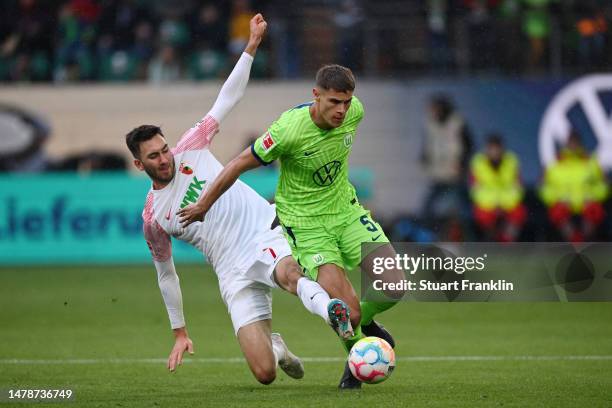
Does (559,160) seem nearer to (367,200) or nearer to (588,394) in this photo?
(367,200)

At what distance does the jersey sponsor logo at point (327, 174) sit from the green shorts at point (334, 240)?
28cm

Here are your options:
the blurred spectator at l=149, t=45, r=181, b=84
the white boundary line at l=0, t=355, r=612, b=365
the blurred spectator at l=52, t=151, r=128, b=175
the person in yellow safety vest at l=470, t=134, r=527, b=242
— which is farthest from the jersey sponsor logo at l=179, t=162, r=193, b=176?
the blurred spectator at l=149, t=45, r=181, b=84

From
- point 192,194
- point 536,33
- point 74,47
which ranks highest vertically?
point 192,194

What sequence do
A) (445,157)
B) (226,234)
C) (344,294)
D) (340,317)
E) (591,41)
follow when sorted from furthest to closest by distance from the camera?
(591,41) < (445,157) < (226,234) < (344,294) < (340,317)

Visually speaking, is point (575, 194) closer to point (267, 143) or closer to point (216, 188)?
point (267, 143)

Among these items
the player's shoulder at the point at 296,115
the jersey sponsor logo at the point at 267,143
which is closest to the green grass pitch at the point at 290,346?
the jersey sponsor logo at the point at 267,143

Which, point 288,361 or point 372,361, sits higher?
point 372,361

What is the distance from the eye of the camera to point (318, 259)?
8.59m

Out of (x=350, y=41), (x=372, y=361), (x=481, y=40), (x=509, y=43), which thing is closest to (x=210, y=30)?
(x=350, y=41)

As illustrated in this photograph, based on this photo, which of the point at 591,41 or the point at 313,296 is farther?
the point at 591,41

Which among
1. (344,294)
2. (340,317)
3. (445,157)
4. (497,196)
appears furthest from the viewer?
(445,157)

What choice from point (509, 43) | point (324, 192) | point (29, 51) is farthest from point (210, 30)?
point (324, 192)

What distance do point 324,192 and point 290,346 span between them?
3018 millimetres

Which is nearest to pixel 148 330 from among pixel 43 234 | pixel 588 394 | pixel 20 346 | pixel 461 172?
pixel 20 346
